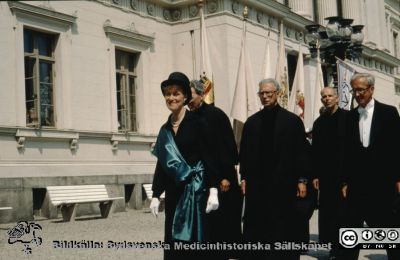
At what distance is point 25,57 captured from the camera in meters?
14.9

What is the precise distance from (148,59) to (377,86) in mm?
20615

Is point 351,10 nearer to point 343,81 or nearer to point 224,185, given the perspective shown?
point 343,81

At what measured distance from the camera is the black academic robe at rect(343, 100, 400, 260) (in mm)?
6340

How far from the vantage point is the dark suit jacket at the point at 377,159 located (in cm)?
635

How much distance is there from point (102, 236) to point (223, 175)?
214 inches

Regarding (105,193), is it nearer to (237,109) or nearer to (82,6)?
(237,109)

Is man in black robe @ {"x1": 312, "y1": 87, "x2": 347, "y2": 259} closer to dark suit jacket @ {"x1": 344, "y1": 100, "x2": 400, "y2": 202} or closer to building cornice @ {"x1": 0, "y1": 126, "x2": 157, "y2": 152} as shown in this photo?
dark suit jacket @ {"x1": 344, "y1": 100, "x2": 400, "y2": 202}

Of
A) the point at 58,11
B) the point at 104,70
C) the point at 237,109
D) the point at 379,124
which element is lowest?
the point at 379,124

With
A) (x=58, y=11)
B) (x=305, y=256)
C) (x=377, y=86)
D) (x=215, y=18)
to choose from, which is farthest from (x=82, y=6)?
(x=377, y=86)

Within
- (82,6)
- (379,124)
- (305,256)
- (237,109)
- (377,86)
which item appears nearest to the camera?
(379,124)

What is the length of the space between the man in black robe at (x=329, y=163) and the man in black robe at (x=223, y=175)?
136cm

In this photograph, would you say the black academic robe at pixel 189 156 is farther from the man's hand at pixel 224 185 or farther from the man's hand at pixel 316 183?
the man's hand at pixel 316 183

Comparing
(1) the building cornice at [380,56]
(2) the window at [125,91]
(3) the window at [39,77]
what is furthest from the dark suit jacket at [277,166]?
(1) the building cornice at [380,56]

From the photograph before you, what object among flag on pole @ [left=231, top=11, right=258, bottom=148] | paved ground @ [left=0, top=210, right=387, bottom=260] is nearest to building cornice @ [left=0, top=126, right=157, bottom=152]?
paved ground @ [left=0, top=210, right=387, bottom=260]
